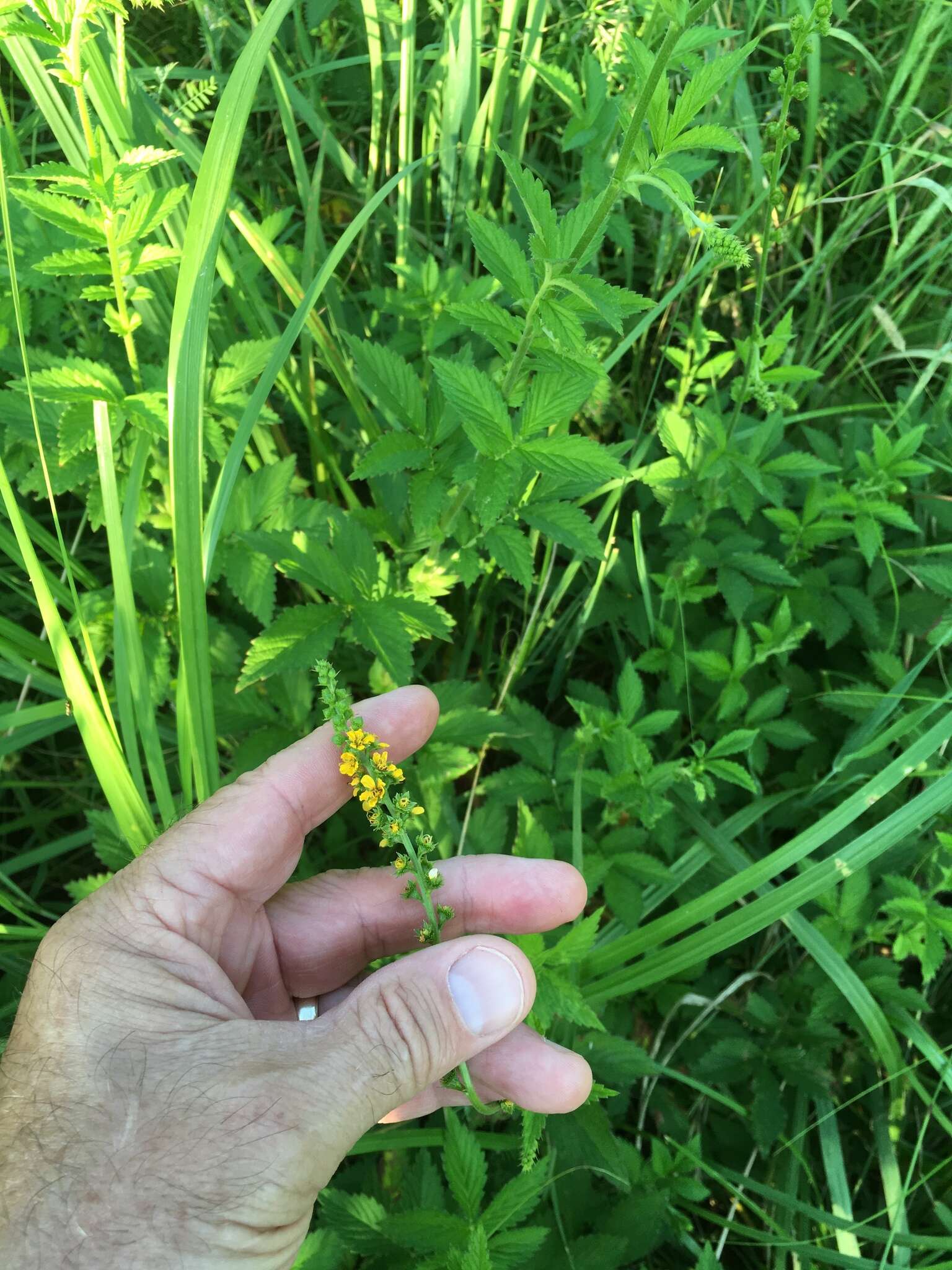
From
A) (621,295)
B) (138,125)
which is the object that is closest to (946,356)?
(621,295)

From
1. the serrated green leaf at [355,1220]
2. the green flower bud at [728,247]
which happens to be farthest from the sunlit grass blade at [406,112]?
the serrated green leaf at [355,1220]

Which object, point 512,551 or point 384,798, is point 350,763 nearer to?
point 384,798

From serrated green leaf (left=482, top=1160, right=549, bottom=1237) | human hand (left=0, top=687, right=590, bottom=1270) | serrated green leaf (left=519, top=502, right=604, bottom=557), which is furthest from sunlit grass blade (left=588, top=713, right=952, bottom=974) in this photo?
serrated green leaf (left=519, top=502, right=604, bottom=557)

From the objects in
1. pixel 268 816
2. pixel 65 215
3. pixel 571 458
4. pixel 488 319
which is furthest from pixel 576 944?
pixel 65 215

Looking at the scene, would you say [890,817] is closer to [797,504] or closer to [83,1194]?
[797,504]

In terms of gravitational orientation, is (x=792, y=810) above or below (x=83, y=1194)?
below

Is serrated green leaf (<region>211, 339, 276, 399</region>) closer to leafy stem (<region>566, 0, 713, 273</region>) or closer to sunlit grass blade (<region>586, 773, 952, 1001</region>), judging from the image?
leafy stem (<region>566, 0, 713, 273</region>)
